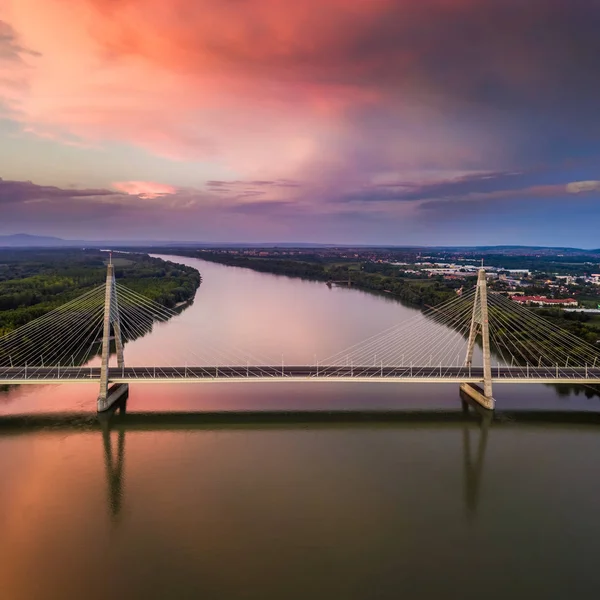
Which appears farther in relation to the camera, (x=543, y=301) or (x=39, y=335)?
(x=543, y=301)

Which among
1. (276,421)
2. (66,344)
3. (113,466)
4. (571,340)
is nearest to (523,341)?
(571,340)

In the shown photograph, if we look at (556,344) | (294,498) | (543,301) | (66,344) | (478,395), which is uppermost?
(543,301)

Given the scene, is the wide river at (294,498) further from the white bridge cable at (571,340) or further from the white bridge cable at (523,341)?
the white bridge cable at (523,341)

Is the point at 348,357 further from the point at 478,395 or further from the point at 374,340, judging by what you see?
the point at 478,395

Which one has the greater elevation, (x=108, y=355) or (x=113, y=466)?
(x=108, y=355)

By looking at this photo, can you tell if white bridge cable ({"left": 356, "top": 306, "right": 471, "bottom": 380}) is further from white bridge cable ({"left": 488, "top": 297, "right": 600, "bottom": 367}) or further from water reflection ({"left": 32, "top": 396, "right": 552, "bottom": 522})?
water reflection ({"left": 32, "top": 396, "right": 552, "bottom": 522})
